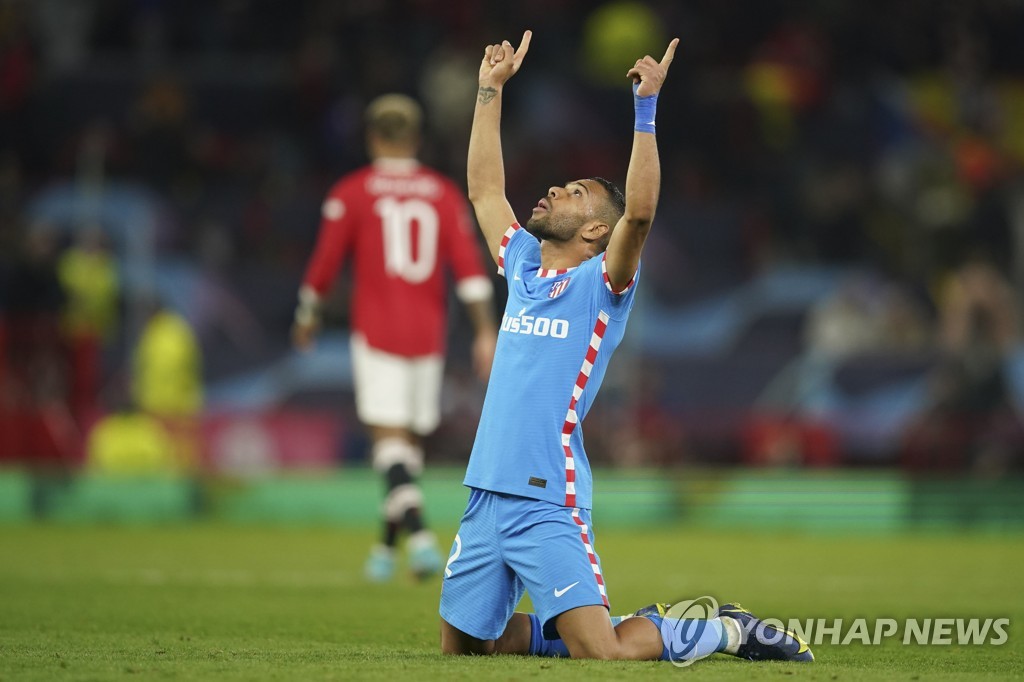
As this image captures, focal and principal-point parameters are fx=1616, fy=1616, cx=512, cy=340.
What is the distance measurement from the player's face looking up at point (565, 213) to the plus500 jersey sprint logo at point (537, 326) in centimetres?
33

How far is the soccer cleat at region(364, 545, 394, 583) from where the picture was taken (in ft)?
31.8

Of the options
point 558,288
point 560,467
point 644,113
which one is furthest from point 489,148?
point 560,467

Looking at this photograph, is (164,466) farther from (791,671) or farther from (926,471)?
(791,671)

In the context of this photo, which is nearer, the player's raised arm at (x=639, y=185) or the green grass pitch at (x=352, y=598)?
the green grass pitch at (x=352, y=598)

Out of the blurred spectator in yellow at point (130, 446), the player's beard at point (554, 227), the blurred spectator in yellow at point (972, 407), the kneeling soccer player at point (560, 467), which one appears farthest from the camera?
the blurred spectator in yellow at point (130, 446)

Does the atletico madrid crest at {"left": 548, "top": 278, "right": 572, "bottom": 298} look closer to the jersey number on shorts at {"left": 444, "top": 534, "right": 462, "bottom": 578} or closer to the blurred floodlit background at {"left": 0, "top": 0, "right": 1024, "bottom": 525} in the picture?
the jersey number on shorts at {"left": 444, "top": 534, "right": 462, "bottom": 578}

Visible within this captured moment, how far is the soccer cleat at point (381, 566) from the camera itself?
9.68 m

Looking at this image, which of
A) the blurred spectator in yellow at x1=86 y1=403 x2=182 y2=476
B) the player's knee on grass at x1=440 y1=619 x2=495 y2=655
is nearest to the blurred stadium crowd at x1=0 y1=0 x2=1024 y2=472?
the blurred spectator in yellow at x1=86 y1=403 x2=182 y2=476

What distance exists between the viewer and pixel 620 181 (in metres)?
18.8

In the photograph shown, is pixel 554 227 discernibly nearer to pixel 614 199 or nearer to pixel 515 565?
pixel 614 199

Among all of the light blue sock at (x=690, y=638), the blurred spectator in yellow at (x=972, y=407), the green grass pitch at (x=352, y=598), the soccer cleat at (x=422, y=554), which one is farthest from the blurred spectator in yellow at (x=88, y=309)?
the light blue sock at (x=690, y=638)

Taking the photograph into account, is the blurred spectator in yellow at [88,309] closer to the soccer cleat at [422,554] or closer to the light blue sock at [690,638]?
the soccer cleat at [422,554]

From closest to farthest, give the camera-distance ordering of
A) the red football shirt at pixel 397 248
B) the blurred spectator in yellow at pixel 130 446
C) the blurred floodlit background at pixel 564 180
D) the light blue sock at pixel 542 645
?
the light blue sock at pixel 542 645 → the red football shirt at pixel 397 248 → the blurred floodlit background at pixel 564 180 → the blurred spectator in yellow at pixel 130 446

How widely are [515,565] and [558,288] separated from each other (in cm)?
108
